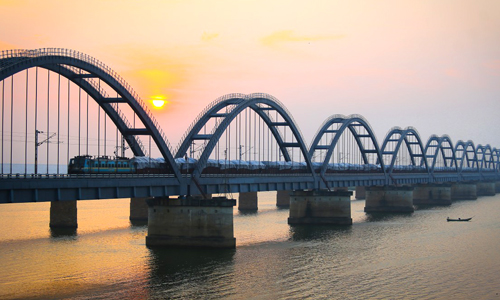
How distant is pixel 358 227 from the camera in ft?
325

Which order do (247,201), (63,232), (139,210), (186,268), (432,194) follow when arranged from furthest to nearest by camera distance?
(432,194) → (247,201) → (139,210) → (63,232) → (186,268)

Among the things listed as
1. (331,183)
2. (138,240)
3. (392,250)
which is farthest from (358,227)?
(138,240)

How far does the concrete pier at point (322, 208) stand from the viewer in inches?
3908

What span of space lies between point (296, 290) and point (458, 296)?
489 inches

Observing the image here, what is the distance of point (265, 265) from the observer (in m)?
60.4

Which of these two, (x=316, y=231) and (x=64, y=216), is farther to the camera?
(x=64, y=216)

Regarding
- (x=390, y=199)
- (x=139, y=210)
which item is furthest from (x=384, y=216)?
(x=139, y=210)

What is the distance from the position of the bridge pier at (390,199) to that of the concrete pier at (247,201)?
25.3 m

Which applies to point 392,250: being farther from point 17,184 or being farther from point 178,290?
point 17,184

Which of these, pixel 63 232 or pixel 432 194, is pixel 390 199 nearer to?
pixel 432 194

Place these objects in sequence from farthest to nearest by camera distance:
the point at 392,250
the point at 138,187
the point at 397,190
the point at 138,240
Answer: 1. the point at 397,190
2. the point at 138,240
3. the point at 392,250
4. the point at 138,187

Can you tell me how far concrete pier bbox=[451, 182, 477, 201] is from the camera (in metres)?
193

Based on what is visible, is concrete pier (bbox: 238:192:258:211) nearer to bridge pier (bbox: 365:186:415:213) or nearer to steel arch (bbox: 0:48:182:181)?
bridge pier (bbox: 365:186:415:213)

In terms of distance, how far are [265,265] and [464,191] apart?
149 m
